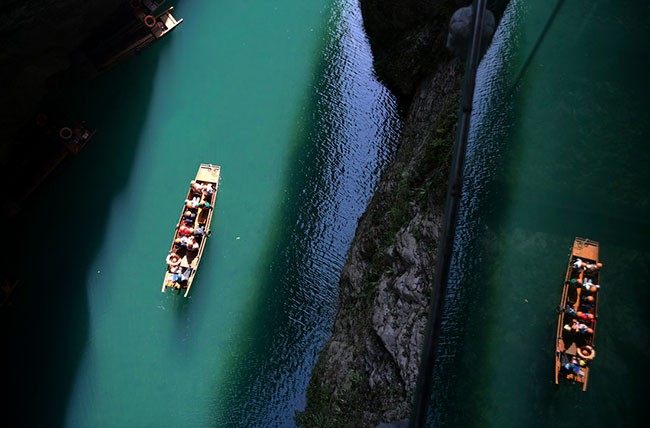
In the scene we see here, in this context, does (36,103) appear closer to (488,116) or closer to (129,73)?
(129,73)

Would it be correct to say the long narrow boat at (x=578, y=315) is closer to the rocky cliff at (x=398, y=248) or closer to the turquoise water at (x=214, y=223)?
the rocky cliff at (x=398, y=248)

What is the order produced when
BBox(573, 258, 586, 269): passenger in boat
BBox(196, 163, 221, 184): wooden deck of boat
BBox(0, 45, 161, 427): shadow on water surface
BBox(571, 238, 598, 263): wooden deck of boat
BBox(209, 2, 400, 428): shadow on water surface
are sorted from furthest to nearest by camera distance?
BBox(196, 163, 221, 184): wooden deck of boat → BBox(0, 45, 161, 427): shadow on water surface → BBox(209, 2, 400, 428): shadow on water surface → BBox(571, 238, 598, 263): wooden deck of boat → BBox(573, 258, 586, 269): passenger in boat

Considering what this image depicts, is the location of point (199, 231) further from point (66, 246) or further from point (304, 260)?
point (66, 246)

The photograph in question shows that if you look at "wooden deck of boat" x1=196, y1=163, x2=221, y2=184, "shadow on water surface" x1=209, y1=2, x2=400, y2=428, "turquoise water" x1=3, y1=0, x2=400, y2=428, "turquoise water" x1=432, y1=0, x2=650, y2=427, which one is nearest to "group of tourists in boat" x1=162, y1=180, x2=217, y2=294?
"wooden deck of boat" x1=196, y1=163, x2=221, y2=184

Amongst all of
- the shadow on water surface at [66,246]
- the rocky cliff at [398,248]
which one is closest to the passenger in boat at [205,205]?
the shadow on water surface at [66,246]

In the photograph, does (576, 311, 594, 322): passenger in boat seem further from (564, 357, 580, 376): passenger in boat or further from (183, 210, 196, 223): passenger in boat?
(183, 210, 196, 223): passenger in boat

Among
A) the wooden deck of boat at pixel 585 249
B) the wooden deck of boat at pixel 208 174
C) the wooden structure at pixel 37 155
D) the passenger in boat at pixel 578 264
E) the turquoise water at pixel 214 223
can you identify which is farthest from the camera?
the wooden structure at pixel 37 155
